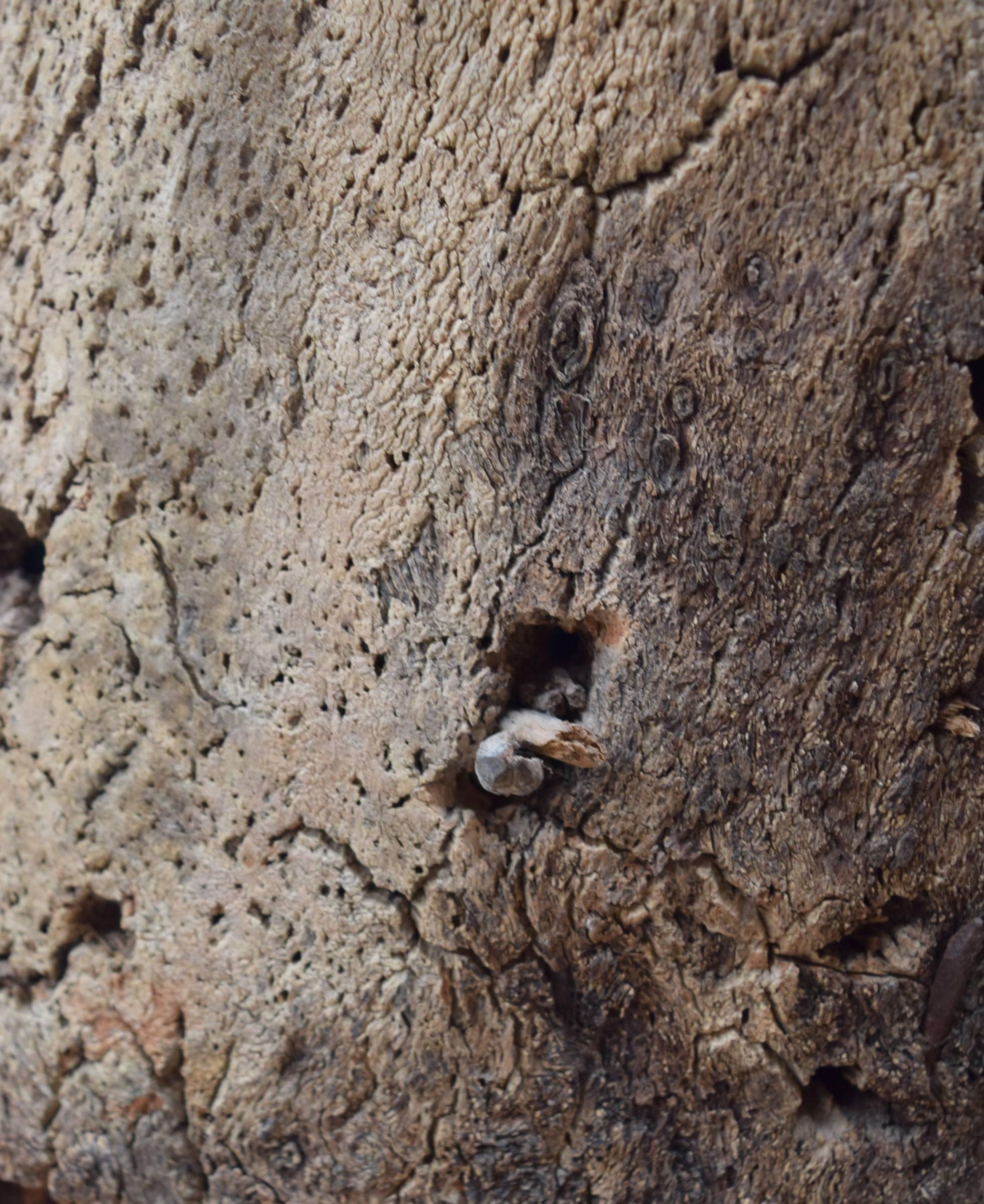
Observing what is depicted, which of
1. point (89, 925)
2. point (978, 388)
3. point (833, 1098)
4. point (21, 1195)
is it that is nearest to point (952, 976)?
point (833, 1098)

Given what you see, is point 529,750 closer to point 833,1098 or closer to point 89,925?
point 833,1098

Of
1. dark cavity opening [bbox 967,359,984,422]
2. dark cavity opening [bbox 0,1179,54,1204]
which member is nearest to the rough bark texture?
dark cavity opening [bbox 967,359,984,422]

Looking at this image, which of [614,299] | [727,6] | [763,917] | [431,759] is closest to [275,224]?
[614,299]

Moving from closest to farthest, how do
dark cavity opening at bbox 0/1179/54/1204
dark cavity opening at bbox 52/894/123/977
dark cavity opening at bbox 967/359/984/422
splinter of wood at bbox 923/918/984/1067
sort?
1. dark cavity opening at bbox 967/359/984/422
2. splinter of wood at bbox 923/918/984/1067
3. dark cavity opening at bbox 52/894/123/977
4. dark cavity opening at bbox 0/1179/54/1204

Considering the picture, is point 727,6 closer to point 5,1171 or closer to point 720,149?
point 720,149

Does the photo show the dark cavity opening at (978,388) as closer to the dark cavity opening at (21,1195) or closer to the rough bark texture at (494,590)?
the rough bark texture at (494,590)

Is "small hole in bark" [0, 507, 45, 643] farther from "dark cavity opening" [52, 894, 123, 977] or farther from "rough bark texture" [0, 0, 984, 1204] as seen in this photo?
"dark cavity opening" [52, 894, 123, 977]
